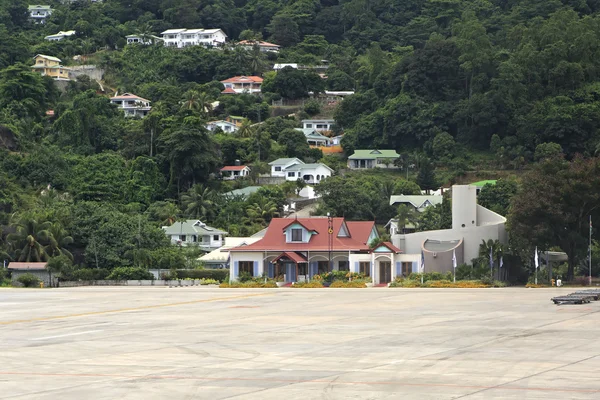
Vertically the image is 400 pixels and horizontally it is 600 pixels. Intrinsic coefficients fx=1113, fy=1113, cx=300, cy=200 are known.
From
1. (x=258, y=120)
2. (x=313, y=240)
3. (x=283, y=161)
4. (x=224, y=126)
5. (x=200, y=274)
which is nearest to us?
(x=313, y=240)

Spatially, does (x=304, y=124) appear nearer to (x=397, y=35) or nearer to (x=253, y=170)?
(x=253, y=170)

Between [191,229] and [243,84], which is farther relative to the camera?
[243,84]

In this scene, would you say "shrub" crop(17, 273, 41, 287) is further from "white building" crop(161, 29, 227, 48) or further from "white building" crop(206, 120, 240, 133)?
"white building" crop(161, 29, 227, 48)

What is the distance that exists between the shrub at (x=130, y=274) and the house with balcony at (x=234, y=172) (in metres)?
45.3

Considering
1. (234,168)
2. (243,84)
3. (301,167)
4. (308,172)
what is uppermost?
(243,84)

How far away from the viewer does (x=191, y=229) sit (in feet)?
325

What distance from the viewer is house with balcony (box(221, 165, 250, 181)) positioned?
119375 millimetres

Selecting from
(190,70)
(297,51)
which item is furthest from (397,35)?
(190,70)

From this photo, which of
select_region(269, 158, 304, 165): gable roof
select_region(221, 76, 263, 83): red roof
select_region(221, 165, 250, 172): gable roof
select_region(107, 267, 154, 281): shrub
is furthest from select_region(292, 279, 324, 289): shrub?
select_region(221, 76, 263, 83): red roof

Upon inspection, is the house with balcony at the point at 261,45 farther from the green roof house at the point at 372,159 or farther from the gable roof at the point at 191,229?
the gable roof at the point at 191,229

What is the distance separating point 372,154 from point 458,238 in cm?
5885

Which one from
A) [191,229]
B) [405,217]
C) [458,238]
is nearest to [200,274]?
[458,238]

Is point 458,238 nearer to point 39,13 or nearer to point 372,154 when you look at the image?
point 372,154

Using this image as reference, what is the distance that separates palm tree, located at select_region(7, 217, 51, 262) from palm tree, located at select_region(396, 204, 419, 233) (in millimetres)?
30736
